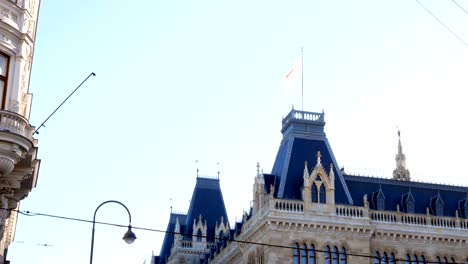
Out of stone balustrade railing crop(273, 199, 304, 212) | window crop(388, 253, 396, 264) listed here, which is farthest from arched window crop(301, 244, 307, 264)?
window crop(388, 253, 396, 264)

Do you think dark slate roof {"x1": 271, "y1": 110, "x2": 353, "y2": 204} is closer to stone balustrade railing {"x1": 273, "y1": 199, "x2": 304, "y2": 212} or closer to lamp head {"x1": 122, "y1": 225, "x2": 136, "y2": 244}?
stone balustrade railing {"x1": 273, "y1": 199, "x2": 304, "y2": 212}

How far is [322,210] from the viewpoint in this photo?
49.5 m

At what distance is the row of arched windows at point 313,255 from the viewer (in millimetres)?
48469

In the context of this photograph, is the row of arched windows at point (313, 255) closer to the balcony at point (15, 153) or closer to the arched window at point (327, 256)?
the arched window at point (327, 256)

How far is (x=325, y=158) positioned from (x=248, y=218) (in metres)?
6.81

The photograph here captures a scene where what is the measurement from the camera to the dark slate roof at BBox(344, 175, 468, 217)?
53.3 meters

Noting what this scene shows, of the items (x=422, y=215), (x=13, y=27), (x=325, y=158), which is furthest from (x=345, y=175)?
(x=13, y=27)

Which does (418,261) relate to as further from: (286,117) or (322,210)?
(286,117)

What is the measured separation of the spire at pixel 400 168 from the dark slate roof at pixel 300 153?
19.9 m

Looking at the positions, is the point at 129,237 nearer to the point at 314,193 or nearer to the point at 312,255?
the point at 312,255

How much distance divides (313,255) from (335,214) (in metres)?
2.96

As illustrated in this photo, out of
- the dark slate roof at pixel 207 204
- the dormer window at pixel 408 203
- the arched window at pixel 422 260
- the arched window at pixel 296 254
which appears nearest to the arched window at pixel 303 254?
the arched window at pixel 296 254

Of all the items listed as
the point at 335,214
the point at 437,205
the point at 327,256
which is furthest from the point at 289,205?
the point at 437,205

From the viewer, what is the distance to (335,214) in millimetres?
49562
